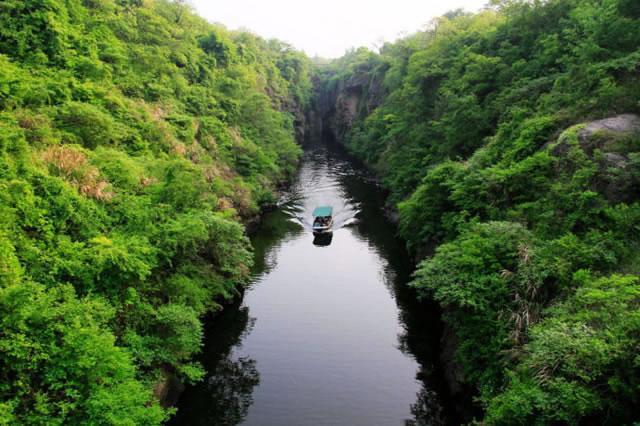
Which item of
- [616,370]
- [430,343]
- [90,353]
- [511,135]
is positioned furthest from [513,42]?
[90,353]

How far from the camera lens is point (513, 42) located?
2958cm

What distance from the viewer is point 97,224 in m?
13.9

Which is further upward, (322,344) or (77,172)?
(77,172)

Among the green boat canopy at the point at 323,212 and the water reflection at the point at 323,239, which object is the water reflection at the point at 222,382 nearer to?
the water reflection at the point at 323,239

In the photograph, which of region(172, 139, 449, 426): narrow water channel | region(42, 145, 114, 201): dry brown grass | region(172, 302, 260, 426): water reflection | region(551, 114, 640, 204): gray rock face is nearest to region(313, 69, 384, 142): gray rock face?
region(172, 139, 449, 426): narrow water channel

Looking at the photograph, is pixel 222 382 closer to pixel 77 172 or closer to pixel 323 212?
pixel 77 172

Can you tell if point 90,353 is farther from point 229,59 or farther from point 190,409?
point 229,59

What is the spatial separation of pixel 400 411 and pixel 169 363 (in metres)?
9.21

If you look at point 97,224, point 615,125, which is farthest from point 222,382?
point 615,125

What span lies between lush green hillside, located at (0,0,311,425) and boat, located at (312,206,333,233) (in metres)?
6.36

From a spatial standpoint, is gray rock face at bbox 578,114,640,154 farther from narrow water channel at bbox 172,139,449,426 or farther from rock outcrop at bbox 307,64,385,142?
rock outcrop at bbox 307,64,385,142

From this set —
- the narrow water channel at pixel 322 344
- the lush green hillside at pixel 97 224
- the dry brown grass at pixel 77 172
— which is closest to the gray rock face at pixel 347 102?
the narrow water channel at pixel 322 344

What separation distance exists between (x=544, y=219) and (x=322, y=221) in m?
21.8

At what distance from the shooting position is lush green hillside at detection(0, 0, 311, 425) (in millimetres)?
9898
